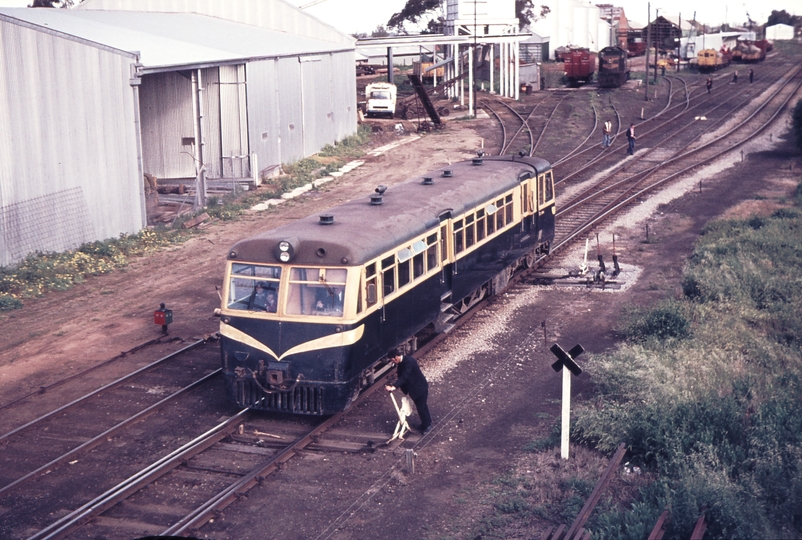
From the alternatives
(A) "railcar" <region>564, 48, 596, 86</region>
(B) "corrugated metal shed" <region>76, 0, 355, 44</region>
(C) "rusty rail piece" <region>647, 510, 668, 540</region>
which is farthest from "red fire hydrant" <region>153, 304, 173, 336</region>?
(A) "railcar" <region>564, 48, 596, 86</region>

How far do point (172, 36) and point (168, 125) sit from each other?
3159mm

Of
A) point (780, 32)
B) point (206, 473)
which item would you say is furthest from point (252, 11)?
point (780, 32)

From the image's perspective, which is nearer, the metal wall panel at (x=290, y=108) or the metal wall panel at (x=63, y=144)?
the metal wall panel at (x=63, y=144)

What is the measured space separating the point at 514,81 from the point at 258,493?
1973 inches

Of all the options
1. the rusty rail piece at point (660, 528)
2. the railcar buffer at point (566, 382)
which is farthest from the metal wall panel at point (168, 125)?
the rusty rail piece at point (660, 528)

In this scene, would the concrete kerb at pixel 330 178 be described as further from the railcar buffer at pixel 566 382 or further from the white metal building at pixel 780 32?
the white metal building at pixel 780 32

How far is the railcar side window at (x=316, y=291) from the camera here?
1219cm

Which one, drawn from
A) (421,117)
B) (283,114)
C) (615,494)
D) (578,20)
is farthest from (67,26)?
(578,20)

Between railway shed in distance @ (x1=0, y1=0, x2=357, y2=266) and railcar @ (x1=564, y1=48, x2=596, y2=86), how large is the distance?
1002 inches

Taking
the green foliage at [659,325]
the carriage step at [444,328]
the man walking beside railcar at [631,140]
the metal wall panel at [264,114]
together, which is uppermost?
the metal wall panel at [264,114]

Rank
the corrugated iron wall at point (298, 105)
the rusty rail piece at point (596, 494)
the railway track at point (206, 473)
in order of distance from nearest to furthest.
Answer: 1. the rusty rail piece at point (596, 494)
2. the railway track at point (206, 473)
3. the corrugated iron wall at point (298, 105)

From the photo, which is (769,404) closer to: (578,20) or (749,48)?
(749,48)

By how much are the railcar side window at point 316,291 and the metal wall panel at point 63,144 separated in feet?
38.0

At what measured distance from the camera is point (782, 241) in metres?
22.8
